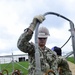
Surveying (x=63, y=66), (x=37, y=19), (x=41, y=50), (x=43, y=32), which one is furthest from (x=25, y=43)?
(x=63, y=66)

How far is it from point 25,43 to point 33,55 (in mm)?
301

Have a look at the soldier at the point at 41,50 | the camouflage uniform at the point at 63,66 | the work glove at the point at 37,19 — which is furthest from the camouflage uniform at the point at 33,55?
the work glove at the point at 37,19

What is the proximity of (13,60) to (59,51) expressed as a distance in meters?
8.40

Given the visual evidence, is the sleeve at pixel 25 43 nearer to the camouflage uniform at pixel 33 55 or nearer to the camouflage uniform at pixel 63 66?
the camouflage uniform at pixel 33 55

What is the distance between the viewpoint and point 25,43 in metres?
3.87

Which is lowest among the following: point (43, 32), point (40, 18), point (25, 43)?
point (25, 43)

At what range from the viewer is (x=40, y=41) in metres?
4.11

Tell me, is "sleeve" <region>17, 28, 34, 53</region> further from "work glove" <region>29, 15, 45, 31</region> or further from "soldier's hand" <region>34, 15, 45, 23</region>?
"soldier's hand" <region>34, 15, 45, 23</region>

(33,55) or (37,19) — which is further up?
(37,19)

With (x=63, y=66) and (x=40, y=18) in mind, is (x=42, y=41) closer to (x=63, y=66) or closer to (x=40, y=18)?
(x=63, y=66)

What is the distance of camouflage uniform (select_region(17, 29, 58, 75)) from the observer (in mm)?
3779

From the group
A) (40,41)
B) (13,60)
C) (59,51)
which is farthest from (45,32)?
(13,60)

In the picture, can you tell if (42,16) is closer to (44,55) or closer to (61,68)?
(44,55)

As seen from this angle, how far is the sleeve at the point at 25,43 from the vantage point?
12.1 ft
